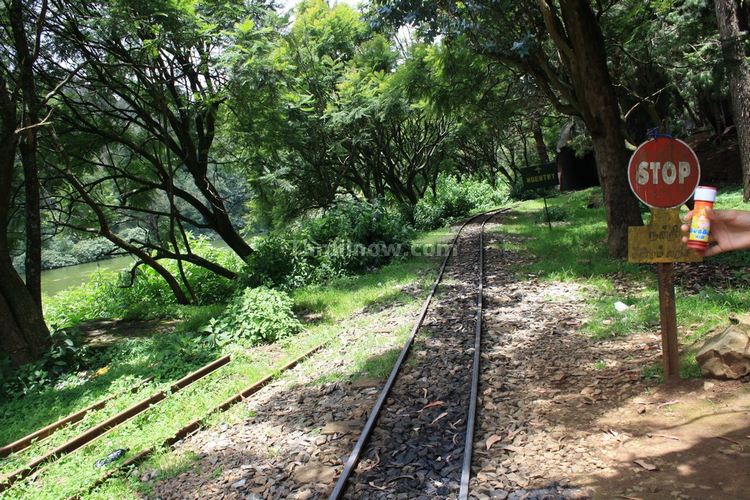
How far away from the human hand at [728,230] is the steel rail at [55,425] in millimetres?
6786

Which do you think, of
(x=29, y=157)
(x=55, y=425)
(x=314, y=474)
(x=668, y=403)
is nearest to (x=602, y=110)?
(x=668, y=403)

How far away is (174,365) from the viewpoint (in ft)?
24.2

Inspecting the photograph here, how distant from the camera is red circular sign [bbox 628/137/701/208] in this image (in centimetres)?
404

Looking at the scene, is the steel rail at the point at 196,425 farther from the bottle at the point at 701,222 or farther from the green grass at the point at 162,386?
the bottle at the point at 701,222

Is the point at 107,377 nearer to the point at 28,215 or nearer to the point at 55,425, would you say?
the point at 55,425

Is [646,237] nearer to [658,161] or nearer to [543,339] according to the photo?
[658,161]

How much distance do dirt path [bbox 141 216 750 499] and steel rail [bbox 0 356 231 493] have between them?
49.8 inches

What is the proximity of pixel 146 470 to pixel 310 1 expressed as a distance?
1994 cm

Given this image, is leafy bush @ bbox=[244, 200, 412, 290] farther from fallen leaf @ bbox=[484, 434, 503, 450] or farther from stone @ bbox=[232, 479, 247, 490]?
fallen leaf @ bbox=[484, 434, 503, 450]

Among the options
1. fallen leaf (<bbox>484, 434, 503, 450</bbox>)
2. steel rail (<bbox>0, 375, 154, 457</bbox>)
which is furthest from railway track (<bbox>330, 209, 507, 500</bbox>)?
steel rail (<bbox>0, 375, 154, 457</bbox>)

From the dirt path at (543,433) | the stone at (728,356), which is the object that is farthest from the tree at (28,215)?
the stone at (728,356)

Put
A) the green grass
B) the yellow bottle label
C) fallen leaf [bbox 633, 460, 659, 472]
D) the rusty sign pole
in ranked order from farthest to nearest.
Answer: the green grass < the rusty sign pole < fallen leaf [bbox 633, 460, 659, 472] < the yellow bottle label

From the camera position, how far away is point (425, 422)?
4633 millimetres

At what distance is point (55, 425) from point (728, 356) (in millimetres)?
7272
